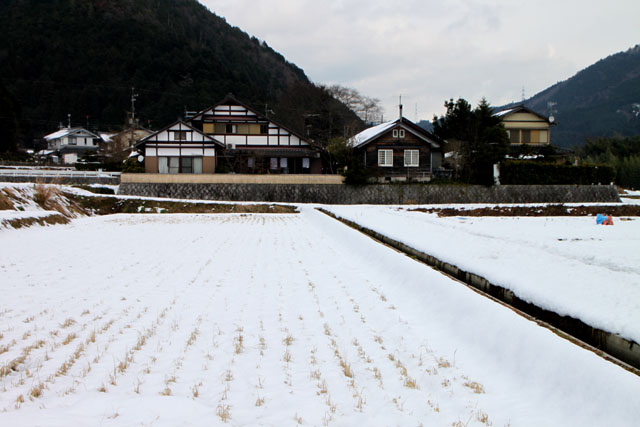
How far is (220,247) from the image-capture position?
10812 millimetres

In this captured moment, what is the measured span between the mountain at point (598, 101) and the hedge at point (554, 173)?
71.8m

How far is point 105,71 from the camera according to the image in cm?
7762

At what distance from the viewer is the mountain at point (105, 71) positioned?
69.1 meters

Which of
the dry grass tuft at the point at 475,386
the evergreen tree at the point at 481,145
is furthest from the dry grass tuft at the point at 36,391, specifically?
the evergreen tree at the point at 481,145

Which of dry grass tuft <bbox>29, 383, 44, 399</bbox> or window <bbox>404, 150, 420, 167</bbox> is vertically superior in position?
window <bbox>404, 150, 420, 167</bbox>

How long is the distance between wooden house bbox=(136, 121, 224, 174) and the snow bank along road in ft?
86.2

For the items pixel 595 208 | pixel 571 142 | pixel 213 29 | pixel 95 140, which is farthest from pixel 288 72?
pixel 595 208

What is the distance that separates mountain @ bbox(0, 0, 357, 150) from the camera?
69062mm

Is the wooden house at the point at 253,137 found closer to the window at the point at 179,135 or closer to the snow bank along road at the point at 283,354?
the window at the point at 179,135

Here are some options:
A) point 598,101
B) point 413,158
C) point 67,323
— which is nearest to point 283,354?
point 67,323

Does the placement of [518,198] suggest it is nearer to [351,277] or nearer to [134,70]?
[351,277]

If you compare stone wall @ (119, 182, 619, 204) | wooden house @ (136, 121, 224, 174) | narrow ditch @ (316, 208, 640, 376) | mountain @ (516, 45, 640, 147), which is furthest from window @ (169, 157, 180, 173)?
mountain @ (516, 45, 640, 147)

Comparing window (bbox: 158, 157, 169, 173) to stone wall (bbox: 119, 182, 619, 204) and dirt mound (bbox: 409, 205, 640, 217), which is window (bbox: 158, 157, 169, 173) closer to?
stone wall (bbox: 119, 182, 619, 204)

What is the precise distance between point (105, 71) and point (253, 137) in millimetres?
54834
